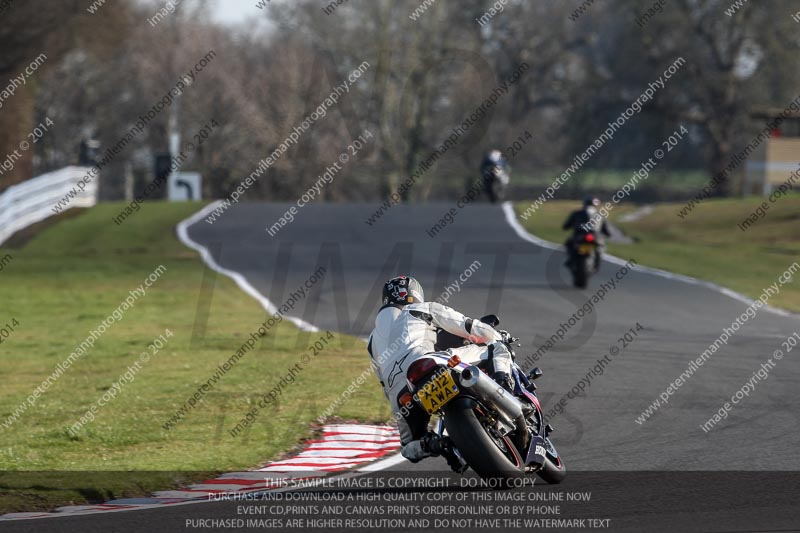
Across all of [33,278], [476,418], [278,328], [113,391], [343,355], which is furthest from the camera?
[33,278]

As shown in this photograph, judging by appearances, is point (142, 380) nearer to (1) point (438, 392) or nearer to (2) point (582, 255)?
(1) point (438, 392)

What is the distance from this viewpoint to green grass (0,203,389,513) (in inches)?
374

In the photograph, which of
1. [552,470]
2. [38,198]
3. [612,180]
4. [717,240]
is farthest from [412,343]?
[612,180]

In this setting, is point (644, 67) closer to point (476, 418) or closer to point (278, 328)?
point (278, 328)

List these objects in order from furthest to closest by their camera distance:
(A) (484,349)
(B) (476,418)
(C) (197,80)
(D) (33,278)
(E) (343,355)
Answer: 1. (C) (197,80)
2. (D) (33,278)
3. (E) (343,355)
4. (A) (484,349)
5. (B) (476,418)

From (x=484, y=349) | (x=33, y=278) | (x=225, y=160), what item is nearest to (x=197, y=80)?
(x=225, y=160)

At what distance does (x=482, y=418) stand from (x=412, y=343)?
0.76 meters

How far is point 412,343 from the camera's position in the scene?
8094 mm

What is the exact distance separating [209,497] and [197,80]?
175 ft

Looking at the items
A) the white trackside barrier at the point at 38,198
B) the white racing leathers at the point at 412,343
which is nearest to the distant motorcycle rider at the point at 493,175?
the white trackside barrier at the point at 38,198

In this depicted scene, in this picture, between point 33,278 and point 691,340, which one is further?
point 33,278

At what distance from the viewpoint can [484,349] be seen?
8359 mm

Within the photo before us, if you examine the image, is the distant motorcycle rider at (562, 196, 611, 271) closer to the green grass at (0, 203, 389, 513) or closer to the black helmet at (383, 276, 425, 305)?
the green grass at (0, 203, 389, 513)

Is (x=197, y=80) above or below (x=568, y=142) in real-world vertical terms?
above
